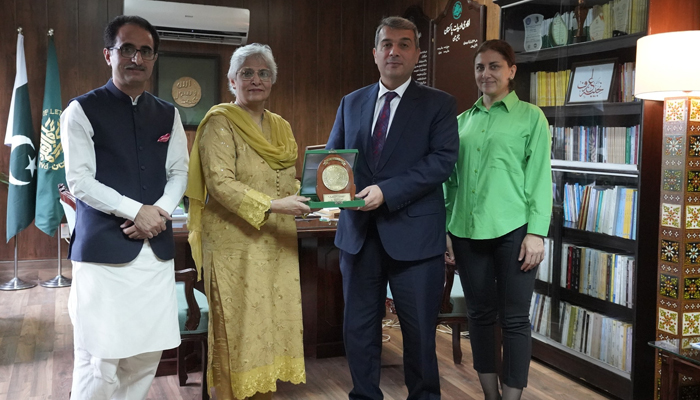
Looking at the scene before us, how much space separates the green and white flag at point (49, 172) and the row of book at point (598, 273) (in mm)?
4045

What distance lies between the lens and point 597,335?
3.23m

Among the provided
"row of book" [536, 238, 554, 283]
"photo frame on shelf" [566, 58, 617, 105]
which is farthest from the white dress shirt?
"row of book" [536, 238, 554, 283]

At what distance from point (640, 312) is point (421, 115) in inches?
59.5

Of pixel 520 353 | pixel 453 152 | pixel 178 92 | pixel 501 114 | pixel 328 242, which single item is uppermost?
pixel 178 92

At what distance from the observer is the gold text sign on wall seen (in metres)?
6.25

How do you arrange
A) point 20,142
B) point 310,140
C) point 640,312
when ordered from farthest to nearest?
point 310,140 < point 20,142 < point 640,312

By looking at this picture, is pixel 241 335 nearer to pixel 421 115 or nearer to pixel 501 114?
pixel 421 115

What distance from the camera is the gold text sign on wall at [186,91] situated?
6.25m

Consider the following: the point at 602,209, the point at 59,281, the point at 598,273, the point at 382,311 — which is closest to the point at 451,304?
the point at 382,311

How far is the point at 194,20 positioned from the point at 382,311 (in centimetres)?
448

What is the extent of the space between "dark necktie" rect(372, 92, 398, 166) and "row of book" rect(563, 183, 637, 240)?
4.60 feet

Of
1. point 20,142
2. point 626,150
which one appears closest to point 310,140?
point 20,142

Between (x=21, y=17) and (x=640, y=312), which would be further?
A: (x=21, y=17)

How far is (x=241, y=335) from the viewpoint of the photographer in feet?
7.50
